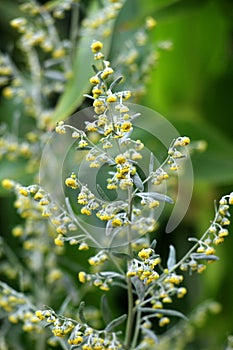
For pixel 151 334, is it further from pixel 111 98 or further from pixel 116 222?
pixel 111 98

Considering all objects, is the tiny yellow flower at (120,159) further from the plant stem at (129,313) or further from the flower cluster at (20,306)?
the flower cluster at (20,306)

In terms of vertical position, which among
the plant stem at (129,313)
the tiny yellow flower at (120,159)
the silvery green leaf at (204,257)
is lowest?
the plant stem at (129,313)

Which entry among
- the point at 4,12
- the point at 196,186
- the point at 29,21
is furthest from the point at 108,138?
the point at 4,12

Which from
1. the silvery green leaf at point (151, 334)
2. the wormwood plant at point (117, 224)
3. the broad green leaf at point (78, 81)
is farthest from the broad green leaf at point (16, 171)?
the silvery green leaf at point (151, 334)

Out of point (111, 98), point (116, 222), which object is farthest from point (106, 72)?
point (116, 222)

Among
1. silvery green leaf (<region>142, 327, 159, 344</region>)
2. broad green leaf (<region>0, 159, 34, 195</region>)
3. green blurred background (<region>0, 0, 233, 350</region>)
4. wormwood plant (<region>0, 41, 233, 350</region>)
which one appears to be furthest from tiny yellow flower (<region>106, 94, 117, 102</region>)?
green blurred background (<region>0, 0, 233, 350</region>)

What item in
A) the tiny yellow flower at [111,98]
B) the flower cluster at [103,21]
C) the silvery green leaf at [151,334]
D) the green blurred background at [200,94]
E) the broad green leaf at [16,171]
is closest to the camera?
the tiny yellow flower at [111,98]

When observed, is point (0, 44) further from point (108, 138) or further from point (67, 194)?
point (108, 138)

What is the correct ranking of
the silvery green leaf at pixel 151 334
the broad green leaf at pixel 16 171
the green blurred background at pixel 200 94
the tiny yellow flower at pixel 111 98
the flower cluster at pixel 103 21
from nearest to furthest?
the tiny yellow flower at pixel 111 98 < the silvery green leaf at pixel 151 334 < the flower cluster at pixel 103 21 < the broad green leaf at pixel 16 171 < the green blurred background at pixel 200 94
